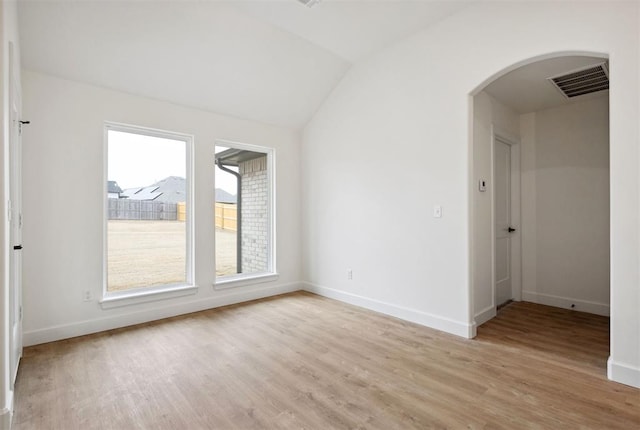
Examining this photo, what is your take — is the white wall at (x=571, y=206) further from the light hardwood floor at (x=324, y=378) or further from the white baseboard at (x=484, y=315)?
the white baseboard at (x=484, y=315)

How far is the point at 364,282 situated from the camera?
419 centimetres

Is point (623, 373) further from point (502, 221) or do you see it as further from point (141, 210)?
point (141, 210)

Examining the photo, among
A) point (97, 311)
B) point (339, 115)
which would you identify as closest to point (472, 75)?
point (339, 115)

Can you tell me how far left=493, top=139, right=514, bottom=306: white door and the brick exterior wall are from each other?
10.5 ft

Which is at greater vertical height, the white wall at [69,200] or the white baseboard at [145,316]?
the white wall at [69,200]

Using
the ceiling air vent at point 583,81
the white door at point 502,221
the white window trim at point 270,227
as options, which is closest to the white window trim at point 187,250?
the white window trim at point 270,227

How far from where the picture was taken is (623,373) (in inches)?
90.7

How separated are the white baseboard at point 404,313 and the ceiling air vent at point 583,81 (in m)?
2.79

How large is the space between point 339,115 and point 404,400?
11.7 feet

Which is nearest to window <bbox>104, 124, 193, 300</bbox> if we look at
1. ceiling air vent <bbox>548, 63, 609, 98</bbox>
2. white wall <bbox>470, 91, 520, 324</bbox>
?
white wall <bbox>470, 91, 520, 324</bbox>

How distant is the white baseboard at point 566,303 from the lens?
391 cm

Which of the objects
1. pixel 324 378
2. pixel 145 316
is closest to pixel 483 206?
pixel 324 378

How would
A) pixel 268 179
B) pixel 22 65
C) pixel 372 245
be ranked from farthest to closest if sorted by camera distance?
pixel 268 179 < pixel 372 245 < pixel 22 65

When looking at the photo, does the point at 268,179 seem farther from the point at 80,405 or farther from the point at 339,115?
the point at 80,405
